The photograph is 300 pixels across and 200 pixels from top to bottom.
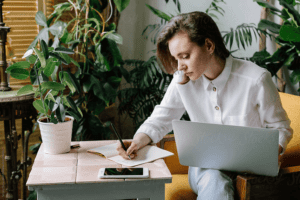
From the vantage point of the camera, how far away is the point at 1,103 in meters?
1.65

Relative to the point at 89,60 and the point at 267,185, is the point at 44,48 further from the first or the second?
the point at 267,185

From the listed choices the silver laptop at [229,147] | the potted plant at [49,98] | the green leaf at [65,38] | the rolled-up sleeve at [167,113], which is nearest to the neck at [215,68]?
the rolled-up sleeve at [167,113]

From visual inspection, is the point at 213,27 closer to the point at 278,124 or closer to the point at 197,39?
the point at 197,39

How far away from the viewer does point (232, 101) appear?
1410 mm

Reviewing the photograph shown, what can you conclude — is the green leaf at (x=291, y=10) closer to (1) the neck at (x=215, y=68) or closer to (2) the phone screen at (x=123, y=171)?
(1) the neck at (x=215, y=68)

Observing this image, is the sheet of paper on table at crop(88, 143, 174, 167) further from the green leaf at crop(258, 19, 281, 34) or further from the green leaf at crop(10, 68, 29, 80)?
the green leaf at crop(258, 19, 281, 34)

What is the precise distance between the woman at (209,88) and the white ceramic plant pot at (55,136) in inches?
9.2

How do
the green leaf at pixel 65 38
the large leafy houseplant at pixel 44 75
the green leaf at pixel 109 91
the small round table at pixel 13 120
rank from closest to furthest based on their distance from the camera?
the large leafy houseplant at pixel 44 75 < the small round table at pixel 13 120 < the green leaf at pixel 65 38 < the green leaf at pixel 109 91

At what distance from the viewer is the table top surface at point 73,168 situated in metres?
1.04

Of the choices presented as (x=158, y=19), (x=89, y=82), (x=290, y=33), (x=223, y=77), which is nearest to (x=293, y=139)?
(x=223, y=77)

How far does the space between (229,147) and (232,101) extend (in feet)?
1.19

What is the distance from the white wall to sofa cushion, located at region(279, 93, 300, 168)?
111cm

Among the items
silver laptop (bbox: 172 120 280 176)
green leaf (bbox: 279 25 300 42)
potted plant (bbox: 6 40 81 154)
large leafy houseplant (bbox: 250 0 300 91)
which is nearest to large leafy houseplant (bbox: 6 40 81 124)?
potted plant (bbox: 6 40 81 154)

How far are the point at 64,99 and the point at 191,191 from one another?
0.68m
